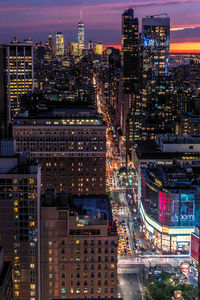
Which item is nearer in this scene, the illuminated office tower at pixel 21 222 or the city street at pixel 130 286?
the illuminated office tower at pixel 21 222

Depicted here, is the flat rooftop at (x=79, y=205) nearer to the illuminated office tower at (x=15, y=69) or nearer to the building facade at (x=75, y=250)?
the building facade at (x=75, y=250)

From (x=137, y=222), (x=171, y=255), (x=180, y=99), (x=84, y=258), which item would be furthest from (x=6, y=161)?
(x=180, y=99)

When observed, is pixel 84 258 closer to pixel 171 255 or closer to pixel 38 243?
pixel 38 243

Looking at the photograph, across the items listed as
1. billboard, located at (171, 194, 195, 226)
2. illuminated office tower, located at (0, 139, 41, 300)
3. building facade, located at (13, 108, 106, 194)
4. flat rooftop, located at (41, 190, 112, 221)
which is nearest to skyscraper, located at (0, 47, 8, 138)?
building facade, located at (13, 108, 106, 194)

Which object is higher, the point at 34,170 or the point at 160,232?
the point at 34,170

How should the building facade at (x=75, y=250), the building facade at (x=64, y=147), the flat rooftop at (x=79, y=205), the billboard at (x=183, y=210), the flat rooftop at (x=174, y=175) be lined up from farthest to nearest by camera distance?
the flat rooftop at (x=174, y=175) → the building facade at (x=64, y=147) → the billboard at (x=183, y=210) → the flat rooftop at (x=79, y=205) → the building facade at (x=75, y=250)

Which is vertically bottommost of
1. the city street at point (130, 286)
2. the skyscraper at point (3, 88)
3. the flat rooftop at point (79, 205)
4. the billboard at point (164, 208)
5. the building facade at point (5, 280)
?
the city street at point (130, 286)

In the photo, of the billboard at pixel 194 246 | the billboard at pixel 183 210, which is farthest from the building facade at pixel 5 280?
the billboard at pixel 183 210
